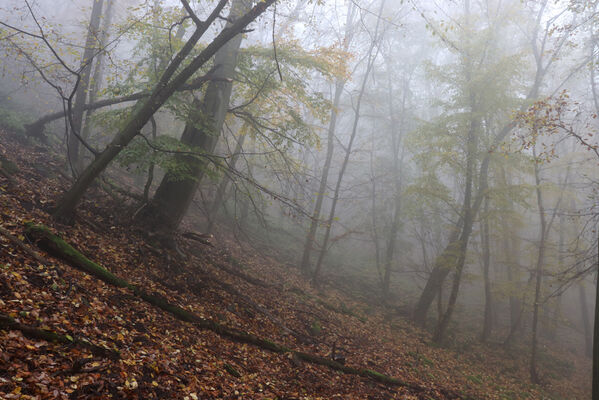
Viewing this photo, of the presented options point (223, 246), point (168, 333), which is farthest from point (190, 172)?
point (223, 246)

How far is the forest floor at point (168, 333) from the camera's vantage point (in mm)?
3266

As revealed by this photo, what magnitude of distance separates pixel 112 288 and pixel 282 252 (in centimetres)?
1310

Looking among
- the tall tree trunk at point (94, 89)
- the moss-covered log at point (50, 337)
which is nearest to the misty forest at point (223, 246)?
the moss-covered log at point (50, 337)

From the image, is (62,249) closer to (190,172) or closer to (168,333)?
(168,333)

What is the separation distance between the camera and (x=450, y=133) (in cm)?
1267

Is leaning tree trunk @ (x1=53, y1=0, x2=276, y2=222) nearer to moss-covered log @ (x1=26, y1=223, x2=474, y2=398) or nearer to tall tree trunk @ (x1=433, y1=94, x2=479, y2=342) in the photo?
moss-covered log @ (x1=26, y1=223, x2=474, y2=398)

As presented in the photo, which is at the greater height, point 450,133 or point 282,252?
point 450,133

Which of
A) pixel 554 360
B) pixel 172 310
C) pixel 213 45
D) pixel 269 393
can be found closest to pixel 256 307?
pixel 172 310

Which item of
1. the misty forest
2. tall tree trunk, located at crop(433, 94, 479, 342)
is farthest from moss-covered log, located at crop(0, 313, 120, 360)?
tall tree trunk, located at crop(433, 94, 479, 342)

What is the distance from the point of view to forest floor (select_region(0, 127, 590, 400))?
3.27m

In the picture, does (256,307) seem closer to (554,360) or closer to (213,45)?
(213,45)

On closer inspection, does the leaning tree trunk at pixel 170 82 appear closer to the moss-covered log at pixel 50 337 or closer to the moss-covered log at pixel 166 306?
the moss-covered log at pixel 166 306

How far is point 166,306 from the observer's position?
5.51m

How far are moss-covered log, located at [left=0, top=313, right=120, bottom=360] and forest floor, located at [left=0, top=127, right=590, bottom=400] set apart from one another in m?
0.02
